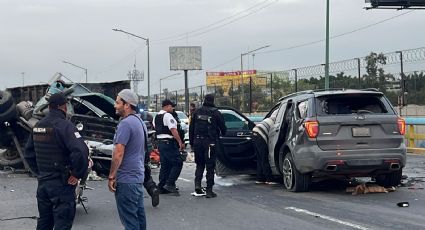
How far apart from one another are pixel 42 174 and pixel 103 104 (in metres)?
9.30

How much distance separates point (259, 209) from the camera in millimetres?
8859

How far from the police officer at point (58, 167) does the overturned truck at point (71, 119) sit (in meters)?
6.92

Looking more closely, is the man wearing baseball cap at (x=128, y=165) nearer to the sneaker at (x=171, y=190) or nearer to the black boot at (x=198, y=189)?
the black boot at (x=198, y=189)

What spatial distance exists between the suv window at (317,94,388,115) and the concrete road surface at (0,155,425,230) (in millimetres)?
1403

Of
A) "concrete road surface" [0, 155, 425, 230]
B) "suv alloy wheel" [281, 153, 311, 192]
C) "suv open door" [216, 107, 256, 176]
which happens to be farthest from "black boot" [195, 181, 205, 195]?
"suv alloy wheel" [281, 153, 311, 192]

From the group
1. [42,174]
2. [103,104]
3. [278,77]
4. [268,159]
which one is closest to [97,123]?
[103,104]

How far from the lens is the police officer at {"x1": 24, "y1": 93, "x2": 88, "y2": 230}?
575cm

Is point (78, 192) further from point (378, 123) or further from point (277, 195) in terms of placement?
point (378, 123)

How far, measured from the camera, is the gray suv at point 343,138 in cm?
948

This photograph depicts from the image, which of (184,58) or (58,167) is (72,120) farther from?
(184,58)

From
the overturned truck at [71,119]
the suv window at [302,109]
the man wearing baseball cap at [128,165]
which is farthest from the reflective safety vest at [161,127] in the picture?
the man wearing baseball cap at [128,165]

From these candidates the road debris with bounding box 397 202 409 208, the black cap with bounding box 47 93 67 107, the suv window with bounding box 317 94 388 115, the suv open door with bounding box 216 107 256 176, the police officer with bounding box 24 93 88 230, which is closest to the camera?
the police officer with bounding box 24 93 88 230

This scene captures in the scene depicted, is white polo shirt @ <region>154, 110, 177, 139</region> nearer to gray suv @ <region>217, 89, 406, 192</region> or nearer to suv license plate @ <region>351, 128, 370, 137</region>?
gray suv @ <region>217, 89, 406, 192</region>

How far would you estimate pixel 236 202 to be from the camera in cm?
963
